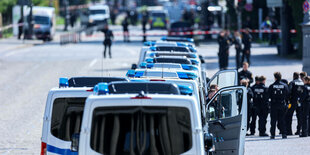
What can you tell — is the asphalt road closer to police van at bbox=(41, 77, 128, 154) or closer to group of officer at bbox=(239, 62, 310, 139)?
group of officer at bbox=(239, 62, 310, 139)

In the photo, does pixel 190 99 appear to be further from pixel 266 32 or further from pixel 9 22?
pixel 9 22

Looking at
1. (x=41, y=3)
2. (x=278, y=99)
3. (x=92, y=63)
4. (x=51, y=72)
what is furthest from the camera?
(x=41, y=3)

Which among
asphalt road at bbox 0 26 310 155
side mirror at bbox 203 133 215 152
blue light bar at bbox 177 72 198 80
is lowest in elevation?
asphalt road at bbox 0 26 310 155

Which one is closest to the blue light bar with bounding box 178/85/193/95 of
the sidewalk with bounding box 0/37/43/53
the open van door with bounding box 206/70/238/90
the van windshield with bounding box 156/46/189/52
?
the open van door with bounding box 206/70/238/90

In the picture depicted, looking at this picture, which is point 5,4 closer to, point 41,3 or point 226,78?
point 41,3

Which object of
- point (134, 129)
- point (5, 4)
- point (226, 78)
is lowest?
point (226, 78)

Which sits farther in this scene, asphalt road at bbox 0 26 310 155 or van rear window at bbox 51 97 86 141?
asphalt road at bbox 0 26 310 155

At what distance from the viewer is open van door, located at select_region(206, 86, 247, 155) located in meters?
12.4

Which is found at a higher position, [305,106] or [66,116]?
[66,116]

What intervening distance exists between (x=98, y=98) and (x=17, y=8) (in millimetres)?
47315

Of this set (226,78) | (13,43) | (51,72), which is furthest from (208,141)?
(13,43)

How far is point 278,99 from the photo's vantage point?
16531 millimetres

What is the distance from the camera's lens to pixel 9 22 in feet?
195

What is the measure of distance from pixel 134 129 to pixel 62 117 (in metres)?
2.05
